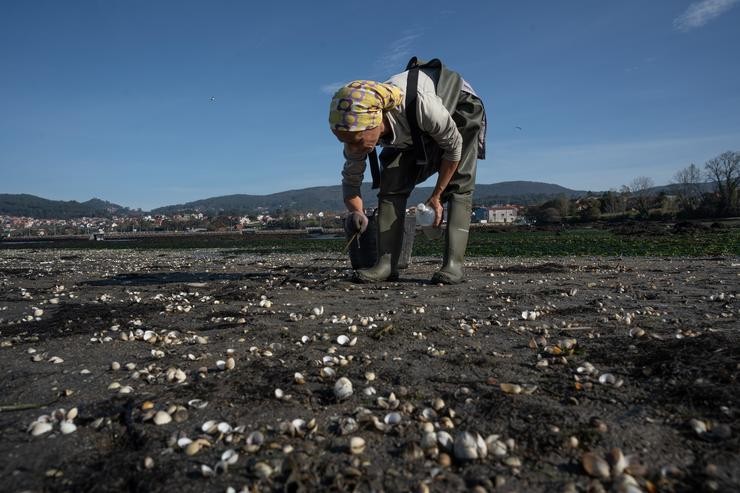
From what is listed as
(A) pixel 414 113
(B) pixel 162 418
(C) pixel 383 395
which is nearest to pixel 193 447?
(B) pixel 162 418

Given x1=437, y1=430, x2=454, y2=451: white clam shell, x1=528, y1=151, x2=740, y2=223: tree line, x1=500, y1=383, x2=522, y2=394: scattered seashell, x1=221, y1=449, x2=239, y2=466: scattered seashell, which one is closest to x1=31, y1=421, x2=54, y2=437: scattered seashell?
x1=221, y1=449, x2=239, y2=466: scattered seashell

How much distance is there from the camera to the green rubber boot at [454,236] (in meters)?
6.47

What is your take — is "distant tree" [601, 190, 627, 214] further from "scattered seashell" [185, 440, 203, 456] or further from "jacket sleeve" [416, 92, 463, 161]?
"scattered seashell" [185, 440, 203, 456]

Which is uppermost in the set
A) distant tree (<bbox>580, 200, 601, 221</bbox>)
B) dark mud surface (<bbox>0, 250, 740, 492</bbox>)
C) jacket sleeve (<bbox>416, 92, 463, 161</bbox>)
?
jacket sleeve (<bbox>416, 92, 463, 161</bbox>)

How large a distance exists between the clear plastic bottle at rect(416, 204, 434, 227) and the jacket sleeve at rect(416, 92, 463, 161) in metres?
0.78

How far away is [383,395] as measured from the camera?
2.51 m

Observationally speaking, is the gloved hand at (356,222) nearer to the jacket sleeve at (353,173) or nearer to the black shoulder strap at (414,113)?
the jacket sleeve at (353,173)

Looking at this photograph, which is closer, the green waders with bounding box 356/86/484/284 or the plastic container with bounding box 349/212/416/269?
the green waders with bounding box 356/86/484/284

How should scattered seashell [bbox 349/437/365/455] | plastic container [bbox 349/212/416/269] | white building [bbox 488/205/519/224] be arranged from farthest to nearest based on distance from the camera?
white building [bbox 488/205/519/224] < plastic container [bbox 349/212/416/269] < scattered seashell [bbox 349/437/365/455]

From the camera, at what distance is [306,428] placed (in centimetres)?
214

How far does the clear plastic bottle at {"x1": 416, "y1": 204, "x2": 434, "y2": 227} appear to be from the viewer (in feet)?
20.6

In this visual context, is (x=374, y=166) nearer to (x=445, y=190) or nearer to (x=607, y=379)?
(x=445, y=190)

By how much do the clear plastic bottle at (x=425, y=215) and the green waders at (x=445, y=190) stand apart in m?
0.26

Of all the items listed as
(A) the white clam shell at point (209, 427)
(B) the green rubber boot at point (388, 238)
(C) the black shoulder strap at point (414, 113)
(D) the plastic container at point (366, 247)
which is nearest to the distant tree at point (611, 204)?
(D) the plastic container at point (366, 247)
